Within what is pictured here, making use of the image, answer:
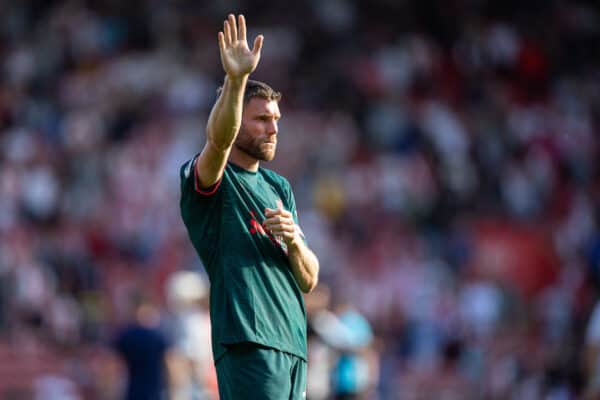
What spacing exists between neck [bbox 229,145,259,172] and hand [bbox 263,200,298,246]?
29 centimetres

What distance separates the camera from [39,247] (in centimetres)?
1739

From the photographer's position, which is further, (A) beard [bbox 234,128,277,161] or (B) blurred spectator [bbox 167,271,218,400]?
(B) blurred spectator [bbox 167,271,218,400]

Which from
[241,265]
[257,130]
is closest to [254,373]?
[241,265]

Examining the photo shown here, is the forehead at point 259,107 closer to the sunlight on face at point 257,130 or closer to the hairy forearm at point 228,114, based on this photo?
the sunlight on face at point 257,130

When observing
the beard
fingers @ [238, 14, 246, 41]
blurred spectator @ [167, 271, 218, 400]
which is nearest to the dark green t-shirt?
the beard

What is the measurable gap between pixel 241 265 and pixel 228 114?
720mm

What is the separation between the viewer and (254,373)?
5.62 meters

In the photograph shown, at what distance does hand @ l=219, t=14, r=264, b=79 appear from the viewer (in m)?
5.48

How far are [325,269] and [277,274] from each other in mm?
11342

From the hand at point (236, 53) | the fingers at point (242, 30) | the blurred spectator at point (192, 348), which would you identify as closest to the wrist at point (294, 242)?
the hand at point (236, 53)

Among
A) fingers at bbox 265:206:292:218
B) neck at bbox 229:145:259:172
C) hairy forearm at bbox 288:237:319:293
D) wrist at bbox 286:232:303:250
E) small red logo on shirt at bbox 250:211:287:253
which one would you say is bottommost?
A: hairy forearm at bbox 288:237:319:293

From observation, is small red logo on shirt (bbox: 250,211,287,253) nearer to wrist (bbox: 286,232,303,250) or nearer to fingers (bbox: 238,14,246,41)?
wrist (bbox: 286,232,303,250)

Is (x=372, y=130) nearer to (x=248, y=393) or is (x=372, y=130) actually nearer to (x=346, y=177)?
(x=346, y=177)

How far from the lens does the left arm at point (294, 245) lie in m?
5.68
